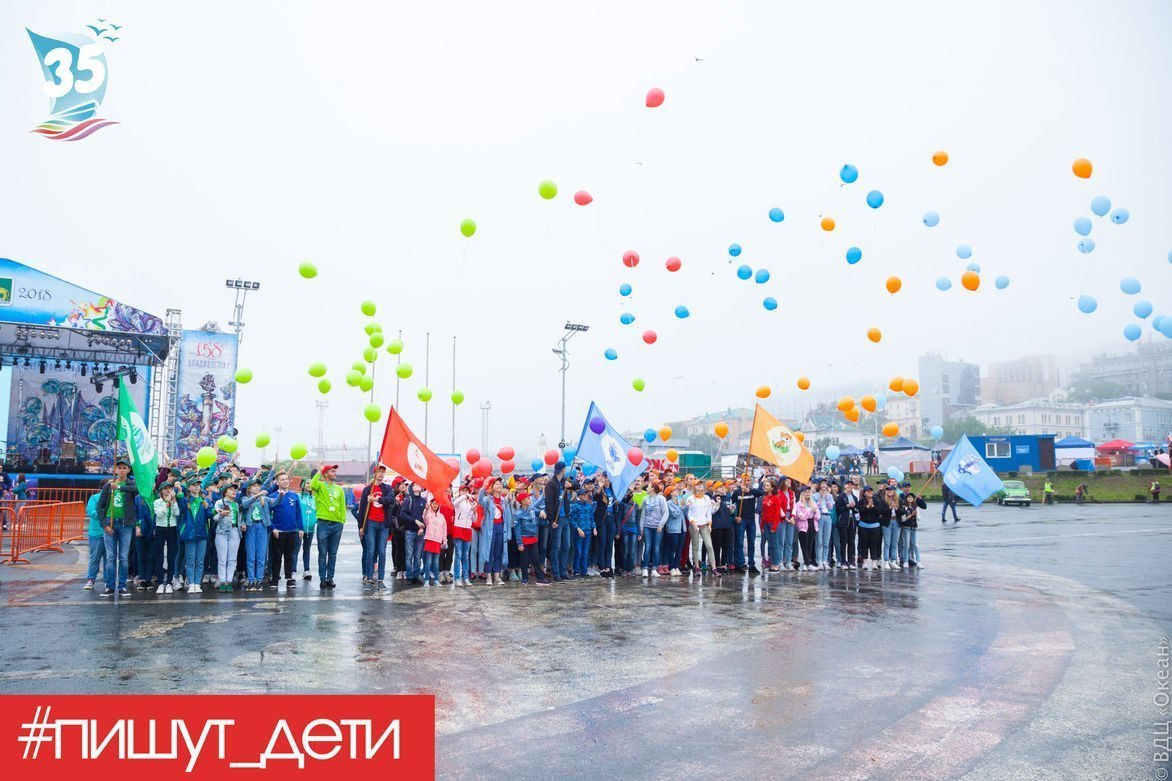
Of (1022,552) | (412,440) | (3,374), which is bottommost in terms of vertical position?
(1022,552)

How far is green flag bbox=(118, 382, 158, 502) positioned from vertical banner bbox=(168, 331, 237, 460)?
2394cm

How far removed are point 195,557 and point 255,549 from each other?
77 centimetres

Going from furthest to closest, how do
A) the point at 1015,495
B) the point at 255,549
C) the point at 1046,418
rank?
the point at 1046,418 → the point at 1015,495 → the point at 255,549

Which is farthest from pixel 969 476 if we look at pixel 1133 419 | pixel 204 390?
pixel 1133 419

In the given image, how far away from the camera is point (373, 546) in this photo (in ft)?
39.0

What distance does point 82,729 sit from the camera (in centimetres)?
473

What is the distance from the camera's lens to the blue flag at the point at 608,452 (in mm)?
14359

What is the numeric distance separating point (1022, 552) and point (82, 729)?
17.5 meters

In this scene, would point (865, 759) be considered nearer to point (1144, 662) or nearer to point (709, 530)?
point (1144, 662)

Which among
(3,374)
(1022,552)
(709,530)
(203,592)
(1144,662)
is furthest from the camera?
(3,374)

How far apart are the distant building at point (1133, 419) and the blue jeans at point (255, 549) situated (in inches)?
4038

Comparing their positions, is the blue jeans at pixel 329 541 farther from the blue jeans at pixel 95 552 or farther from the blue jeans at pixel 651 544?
the blue jeans at pixel 651 544

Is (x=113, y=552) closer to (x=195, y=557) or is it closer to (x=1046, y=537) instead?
(x=195, y=557)

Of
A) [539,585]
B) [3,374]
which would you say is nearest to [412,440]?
[539,585]
